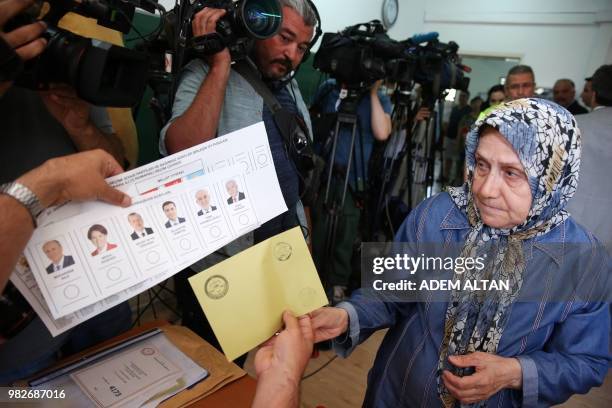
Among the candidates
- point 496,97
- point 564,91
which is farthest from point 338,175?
point 564,91

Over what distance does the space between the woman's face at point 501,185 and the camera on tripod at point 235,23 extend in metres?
0.57

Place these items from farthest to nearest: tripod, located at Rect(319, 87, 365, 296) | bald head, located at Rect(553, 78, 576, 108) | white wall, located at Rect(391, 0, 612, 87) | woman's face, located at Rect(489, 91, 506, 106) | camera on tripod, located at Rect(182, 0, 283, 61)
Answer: white wall, located at Rect(391, 0, 612, 87), woman's face, located at Rect(489, 91, 506, 106), bald head, located at Rect(553, 78, 576, 108), tripod, located at Rect(319, 87, 365, 296), camera on tripod, located at Rect(182, 0, 283, 61)

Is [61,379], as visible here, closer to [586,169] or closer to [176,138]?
[176,138]

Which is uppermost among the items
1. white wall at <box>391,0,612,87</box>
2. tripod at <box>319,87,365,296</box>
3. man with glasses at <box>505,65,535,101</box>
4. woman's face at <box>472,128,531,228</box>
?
white wall at <box>391,0,612,87</box>

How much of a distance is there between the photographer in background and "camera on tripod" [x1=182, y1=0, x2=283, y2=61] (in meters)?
0.02

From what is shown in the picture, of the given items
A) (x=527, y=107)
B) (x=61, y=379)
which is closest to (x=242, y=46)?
(x=527, y=107)

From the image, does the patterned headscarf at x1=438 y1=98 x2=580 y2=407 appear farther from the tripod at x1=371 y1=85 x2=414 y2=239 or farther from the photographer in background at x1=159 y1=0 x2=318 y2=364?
the tripod at x1=371 y1=85 x2=414 y2=239

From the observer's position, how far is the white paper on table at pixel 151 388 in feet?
1.91

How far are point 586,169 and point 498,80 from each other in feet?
15.7

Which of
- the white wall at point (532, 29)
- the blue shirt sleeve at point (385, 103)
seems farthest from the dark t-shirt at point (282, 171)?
the white wall at point (532, 29)

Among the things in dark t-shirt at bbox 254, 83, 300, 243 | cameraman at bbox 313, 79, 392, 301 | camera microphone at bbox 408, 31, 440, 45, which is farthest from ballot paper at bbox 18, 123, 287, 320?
camera microphone at bbox 408, 31, 440, 45

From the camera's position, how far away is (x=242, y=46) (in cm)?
93

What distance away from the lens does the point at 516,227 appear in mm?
792

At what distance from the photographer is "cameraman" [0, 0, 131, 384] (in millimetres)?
484
